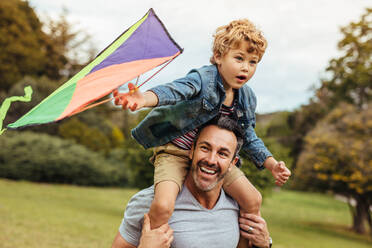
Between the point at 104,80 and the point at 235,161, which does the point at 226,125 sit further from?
the point at 104,80

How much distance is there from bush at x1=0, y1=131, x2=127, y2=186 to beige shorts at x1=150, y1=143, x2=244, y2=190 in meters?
24.4

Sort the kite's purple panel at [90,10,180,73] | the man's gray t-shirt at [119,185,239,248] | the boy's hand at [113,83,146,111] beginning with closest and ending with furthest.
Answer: the boy's hand at [113,83,146,111] < the kite's purple panel at [90,10,180,73] < the man's gray t-shirt at [119,185,239,248]

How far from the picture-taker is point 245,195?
3.43 meters

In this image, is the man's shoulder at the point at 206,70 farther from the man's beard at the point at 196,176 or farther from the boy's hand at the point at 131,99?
the boy's hand at the point at 131,99

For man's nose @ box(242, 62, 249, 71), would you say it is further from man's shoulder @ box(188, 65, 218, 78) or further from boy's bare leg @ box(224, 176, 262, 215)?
boy's bare leg @ box(224, 176, 262, 215)

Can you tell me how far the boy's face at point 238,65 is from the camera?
3119 millimetres

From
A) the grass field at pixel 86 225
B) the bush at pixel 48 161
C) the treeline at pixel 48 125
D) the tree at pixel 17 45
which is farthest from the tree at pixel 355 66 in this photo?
the tree at pixel 17 45

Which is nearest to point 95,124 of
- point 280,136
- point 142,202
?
point 280,136

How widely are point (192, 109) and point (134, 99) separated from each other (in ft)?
3.13

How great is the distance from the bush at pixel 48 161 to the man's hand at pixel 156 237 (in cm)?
2451

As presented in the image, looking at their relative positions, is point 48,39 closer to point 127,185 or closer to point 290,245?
point 127,185

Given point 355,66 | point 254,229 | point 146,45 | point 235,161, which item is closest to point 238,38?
point 146,45

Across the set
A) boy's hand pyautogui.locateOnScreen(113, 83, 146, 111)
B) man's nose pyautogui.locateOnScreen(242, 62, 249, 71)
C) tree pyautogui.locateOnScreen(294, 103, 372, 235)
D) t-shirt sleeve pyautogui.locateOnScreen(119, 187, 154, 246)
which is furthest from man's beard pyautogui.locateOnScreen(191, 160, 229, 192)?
tree pyautogui.locateOnScreen(294, 103, 372, 235)

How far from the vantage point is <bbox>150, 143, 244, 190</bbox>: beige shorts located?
10.5 feet
